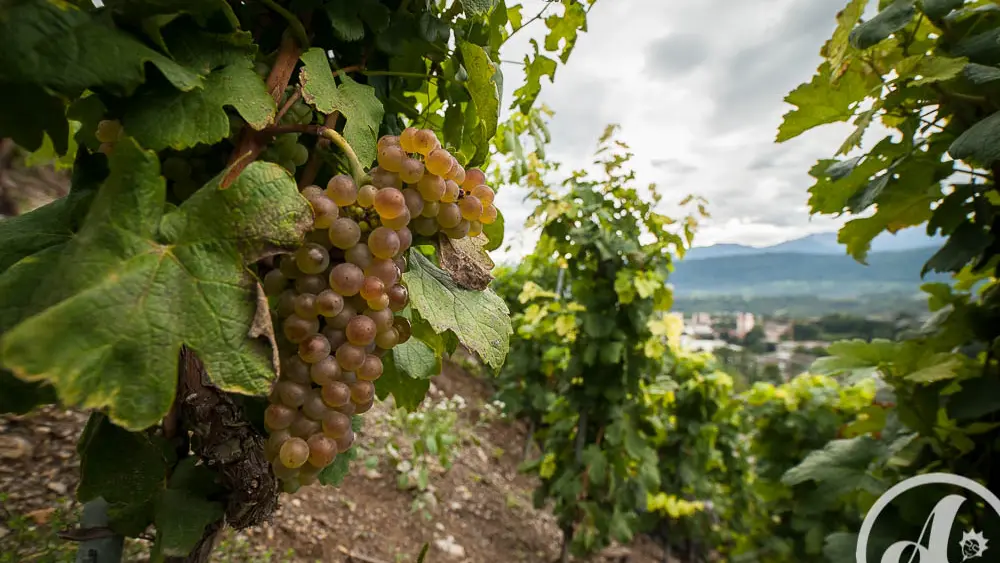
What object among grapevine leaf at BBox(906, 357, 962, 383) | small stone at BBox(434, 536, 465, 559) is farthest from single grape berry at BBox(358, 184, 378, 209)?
small stone at BBox(434, 536, 465, 559)

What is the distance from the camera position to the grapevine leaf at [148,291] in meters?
0.49

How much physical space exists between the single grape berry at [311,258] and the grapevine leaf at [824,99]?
1444 millimetres

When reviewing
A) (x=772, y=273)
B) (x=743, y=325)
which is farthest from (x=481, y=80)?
(x=772, y=273)

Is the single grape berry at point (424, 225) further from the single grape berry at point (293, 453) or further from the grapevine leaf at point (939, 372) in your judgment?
the grapevine leaf at point (939, 372)

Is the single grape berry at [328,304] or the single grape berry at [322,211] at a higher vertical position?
the single grape berry at [322,211]

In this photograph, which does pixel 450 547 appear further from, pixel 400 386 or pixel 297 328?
pixel 297 328

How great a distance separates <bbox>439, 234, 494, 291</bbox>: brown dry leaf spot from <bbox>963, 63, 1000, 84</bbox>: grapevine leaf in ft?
3.80

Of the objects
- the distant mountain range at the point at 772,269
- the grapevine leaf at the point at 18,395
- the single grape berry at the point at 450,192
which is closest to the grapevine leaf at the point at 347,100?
the single grape berry at the point at 450,192

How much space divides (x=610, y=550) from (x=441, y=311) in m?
4.48

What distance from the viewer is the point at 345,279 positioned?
66cm

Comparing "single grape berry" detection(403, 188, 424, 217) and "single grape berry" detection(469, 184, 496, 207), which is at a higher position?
"single grape berry" detection(469, 184, 496, 207)

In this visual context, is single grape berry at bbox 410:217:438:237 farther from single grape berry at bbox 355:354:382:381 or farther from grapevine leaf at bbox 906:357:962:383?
grapevine leaf at bbox 906:357:962:383

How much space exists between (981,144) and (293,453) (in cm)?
143

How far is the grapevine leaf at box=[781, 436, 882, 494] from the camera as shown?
6.49 ft
